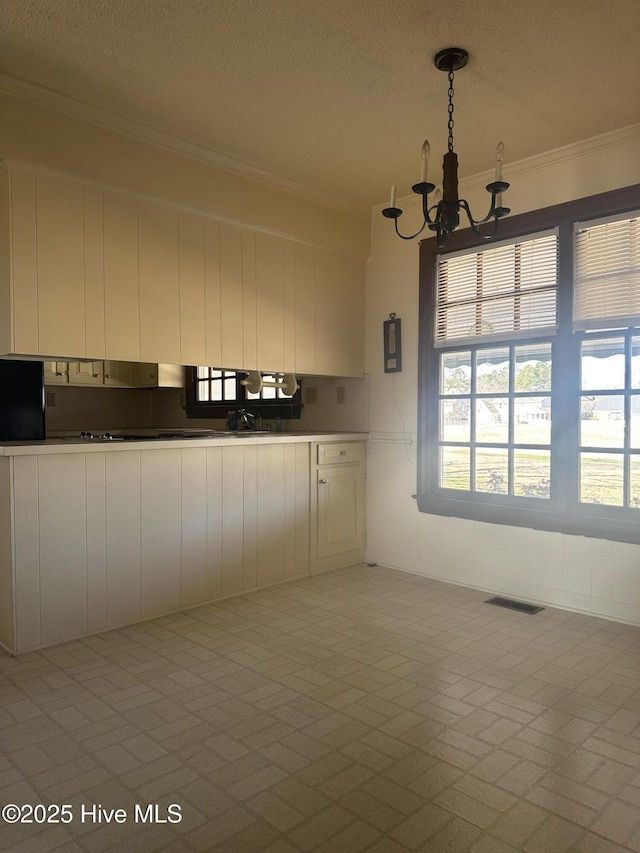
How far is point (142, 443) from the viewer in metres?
Result: 3.25

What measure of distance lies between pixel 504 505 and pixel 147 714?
2.45m

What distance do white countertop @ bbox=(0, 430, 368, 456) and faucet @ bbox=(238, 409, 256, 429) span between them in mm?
831

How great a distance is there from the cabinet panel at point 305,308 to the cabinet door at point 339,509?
2.62ft

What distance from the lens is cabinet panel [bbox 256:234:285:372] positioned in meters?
3.91

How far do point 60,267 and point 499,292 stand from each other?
2.59 meters

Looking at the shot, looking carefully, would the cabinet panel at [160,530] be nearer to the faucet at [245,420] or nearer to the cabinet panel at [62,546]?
the cabinet panel at [62,546]

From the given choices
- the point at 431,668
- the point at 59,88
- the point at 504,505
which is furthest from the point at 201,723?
the point at 59,88

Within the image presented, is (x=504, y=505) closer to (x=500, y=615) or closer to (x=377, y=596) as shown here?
(x=500, y=615)

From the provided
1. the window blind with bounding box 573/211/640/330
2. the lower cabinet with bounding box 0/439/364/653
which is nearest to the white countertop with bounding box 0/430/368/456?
the lower cabinet with bounding box 0/439/364/653

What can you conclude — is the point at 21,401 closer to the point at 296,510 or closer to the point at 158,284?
the point at 158,284

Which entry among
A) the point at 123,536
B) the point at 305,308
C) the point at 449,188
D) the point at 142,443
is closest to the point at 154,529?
the point at 123,536

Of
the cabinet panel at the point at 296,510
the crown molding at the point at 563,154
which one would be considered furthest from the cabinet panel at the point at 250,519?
the crown molding at the point at 563,154

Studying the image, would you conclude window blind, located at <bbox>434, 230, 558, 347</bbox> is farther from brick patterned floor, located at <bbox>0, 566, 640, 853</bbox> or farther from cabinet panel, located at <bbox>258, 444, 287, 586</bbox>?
brick patterned floor, located at <bbox>0, 566, 640, 853</bbox>

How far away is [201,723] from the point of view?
7.25 ft
